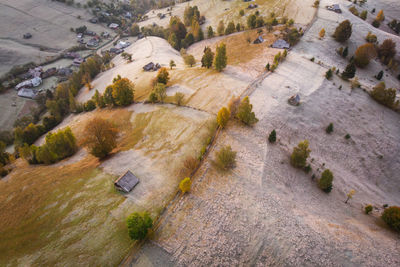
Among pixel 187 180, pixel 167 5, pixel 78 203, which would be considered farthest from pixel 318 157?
pixel 167 5

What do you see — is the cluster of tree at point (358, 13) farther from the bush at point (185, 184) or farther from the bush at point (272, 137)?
the bush at point (185, 184)

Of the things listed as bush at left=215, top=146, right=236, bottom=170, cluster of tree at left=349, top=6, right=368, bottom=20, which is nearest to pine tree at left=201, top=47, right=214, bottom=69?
bush at left=215, top=146, right=236, bottom=170

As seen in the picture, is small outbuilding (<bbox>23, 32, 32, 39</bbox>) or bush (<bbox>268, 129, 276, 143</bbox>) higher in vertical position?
small outbuilding (<bbox>23, 32, 32, 39</bbox>)

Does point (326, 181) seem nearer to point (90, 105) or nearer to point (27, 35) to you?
point (90, 105)

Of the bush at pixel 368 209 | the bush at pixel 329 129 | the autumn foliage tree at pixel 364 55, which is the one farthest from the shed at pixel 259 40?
the bush at pixel 368 209

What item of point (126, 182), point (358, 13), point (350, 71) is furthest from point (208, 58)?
point (358, 13)

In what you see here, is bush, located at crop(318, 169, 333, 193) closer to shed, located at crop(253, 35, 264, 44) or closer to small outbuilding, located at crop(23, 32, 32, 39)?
shed, located at crop(253, 35, 264, 44)
